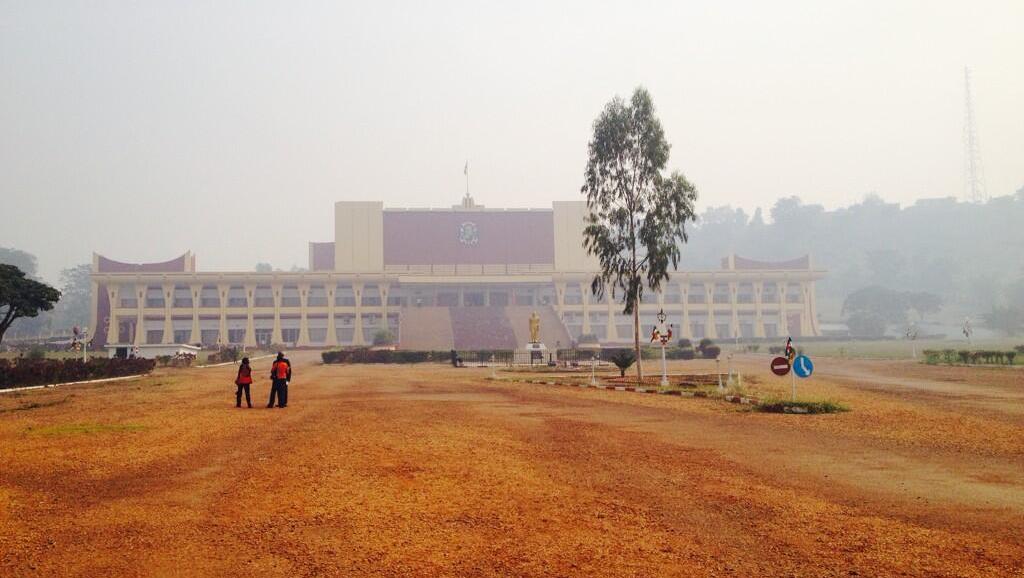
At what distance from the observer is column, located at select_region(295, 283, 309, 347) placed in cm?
10156

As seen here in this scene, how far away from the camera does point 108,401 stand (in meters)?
24.3

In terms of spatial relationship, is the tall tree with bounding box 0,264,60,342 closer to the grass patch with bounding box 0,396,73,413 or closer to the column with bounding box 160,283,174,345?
the grass patch with bounding box 0,396,73,413

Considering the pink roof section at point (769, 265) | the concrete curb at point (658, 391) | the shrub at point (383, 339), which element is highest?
the pink roof section at point (769, 265)

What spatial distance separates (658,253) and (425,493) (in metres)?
26.8

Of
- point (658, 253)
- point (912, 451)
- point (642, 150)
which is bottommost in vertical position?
point (912, 451)

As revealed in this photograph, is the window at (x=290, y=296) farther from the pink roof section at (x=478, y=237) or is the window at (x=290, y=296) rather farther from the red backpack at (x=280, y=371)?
the red backpack at (x=280, y=371)

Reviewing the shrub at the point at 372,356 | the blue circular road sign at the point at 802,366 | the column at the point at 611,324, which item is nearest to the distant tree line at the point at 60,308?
the shrub at the point at 372,356

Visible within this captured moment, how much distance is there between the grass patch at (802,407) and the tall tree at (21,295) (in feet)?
136

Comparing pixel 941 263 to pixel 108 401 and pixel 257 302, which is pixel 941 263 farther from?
pixel 108 401

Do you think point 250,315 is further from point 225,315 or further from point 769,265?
point 769,265

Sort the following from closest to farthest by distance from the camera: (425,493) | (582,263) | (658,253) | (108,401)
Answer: (425,493) → (108,401) → (658,253) → (582,263)

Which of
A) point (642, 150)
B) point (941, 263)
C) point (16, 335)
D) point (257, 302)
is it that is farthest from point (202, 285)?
point (941, 263)

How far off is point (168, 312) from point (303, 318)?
18.7 metres

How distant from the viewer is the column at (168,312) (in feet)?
330
